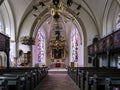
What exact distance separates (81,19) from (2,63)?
9.30 meters

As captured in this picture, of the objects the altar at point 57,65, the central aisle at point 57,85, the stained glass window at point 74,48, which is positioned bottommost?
the central aisle at point 57,85

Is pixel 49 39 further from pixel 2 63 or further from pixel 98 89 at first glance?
pixel 98 89

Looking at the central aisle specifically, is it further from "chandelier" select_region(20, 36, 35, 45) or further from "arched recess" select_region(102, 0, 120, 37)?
"chandelier" select_region(20, 36, 35, 45)

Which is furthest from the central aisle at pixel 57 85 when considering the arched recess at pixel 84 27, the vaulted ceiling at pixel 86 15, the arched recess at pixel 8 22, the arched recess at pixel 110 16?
the arched recess at pixel 84 27

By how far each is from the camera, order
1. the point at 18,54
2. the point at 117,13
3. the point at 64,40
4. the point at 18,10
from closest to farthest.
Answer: the point at 117,13
the point at 18,10
the point at 18,54
the point at 64,40

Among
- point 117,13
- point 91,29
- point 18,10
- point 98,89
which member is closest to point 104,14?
point 117,13

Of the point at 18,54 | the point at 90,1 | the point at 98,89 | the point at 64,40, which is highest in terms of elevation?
the point at 90,1

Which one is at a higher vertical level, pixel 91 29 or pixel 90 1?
pixel 90 1

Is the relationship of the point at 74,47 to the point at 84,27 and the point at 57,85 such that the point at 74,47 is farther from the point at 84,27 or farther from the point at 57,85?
the point at 57,85

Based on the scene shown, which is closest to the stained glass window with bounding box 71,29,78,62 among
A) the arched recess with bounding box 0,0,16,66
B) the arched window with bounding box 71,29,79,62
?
the arched window with bounding box 71,29,79,62

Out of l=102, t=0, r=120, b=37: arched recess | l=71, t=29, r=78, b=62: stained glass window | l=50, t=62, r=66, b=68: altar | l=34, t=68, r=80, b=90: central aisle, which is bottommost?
l=34, t=68, r=80, b=90: central aisle

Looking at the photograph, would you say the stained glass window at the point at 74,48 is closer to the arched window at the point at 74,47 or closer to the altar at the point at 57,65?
the arched window at the point at 74,47

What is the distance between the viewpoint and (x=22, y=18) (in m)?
21.9

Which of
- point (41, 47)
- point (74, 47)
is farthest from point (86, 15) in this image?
point (41, 47)
